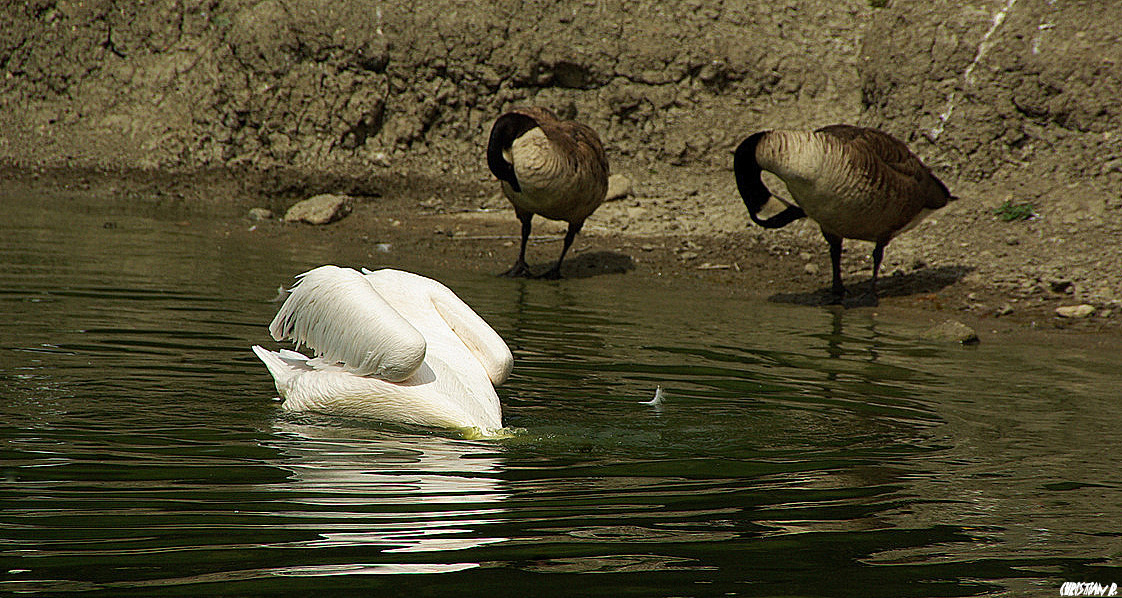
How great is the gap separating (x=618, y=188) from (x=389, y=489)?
10.2m

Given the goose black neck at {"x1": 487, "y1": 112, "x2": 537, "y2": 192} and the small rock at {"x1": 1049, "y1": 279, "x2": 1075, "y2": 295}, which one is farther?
the goose black neck at {"x1": 487, "y1": 112, "x2": 537, "y2": 192}

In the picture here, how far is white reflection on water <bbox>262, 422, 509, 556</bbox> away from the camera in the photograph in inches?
129

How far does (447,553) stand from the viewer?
316cm

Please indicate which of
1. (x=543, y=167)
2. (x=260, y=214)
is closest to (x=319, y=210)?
(x=260, y=214)

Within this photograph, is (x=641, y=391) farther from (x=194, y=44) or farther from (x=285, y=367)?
(x=194, y=44)

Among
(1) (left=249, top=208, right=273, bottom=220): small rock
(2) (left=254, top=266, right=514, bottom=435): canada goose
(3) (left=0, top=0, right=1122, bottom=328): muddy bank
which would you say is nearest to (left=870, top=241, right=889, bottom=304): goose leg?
A: (3) (left=0, top=0, right=1122, bottom=328): muddy bank

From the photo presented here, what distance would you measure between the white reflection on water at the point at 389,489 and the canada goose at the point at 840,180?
4976 mm

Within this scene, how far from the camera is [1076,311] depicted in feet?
29.3

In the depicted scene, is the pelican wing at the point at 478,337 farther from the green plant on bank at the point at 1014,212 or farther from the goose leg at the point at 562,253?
the green plant on bank at the point at 1014,212

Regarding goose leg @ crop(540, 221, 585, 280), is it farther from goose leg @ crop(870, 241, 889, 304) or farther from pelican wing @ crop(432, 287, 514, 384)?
pelican wing @ crop(432, 287, 514, 384)

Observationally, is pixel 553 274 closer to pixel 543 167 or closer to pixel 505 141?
pixel 543 167

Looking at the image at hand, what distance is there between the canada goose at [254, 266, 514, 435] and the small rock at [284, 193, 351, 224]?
297 inches

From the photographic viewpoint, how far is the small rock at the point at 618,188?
13.7 meters

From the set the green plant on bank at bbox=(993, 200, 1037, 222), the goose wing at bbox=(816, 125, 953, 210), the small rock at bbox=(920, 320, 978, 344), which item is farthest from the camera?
the green plant on bank at bbox=(993, 200, 1037, 222)
